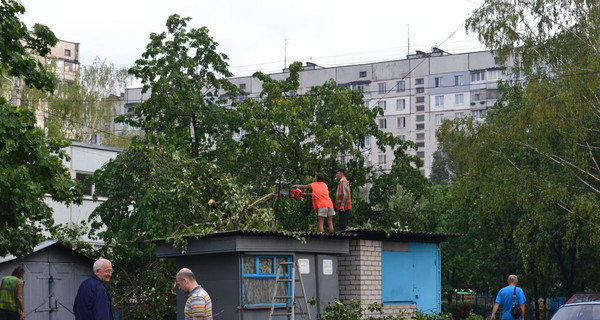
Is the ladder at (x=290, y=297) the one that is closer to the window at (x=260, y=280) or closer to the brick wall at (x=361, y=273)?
the window at (x=260, y=280)

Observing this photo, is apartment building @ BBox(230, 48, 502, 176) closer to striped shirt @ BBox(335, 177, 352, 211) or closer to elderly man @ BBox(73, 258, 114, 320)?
striped shirt @ BBox(335, 177, 352, 211)

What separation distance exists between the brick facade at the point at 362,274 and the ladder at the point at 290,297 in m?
1.62

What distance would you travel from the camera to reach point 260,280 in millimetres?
16953

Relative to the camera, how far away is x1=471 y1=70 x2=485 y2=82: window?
107938mm

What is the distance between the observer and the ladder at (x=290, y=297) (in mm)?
16844

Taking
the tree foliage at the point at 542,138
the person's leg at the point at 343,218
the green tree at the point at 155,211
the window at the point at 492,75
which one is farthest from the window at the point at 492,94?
the person's leg at the point at 343,218

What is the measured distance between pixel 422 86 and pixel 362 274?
95959mm

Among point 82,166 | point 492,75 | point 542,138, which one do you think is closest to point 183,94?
point 82,166

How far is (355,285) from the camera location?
18859 mm

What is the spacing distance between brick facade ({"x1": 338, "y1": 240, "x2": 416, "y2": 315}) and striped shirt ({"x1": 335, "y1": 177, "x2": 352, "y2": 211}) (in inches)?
60.9

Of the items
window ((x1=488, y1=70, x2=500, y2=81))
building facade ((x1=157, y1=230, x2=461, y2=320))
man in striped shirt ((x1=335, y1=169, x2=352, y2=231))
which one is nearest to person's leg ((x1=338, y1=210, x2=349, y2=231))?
man in striped shirt ((x1=335, y1=169, x2=352, y2=231))

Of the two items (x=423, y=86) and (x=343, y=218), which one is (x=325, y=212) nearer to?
(x=343, y=218)

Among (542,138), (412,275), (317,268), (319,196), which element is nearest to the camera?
(317,268)

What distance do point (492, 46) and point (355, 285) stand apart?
1643 cm
